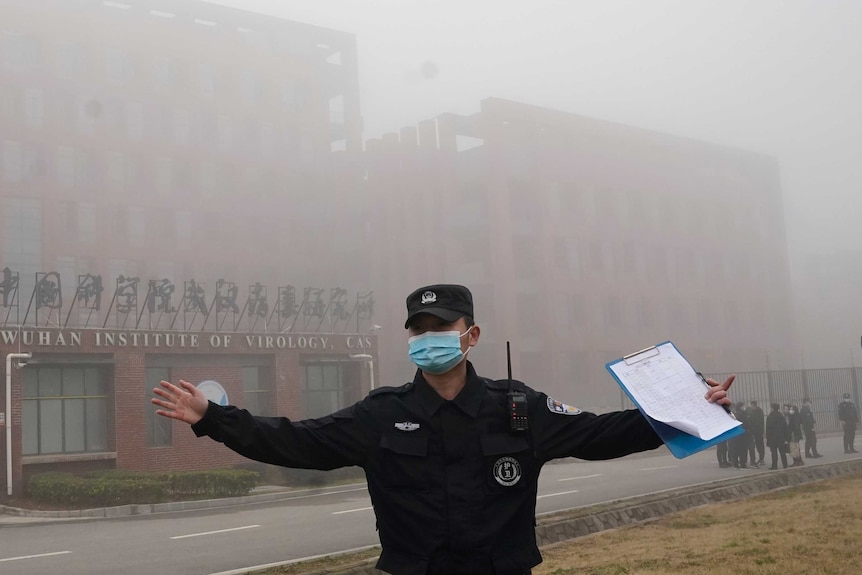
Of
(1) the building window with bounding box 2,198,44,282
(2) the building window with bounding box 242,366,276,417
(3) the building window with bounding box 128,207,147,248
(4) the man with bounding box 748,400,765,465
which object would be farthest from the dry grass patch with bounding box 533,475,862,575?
(3) the building window with bounding box 128,207,147,248

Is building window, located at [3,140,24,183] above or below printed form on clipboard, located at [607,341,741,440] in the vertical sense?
above

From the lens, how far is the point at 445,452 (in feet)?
11.0

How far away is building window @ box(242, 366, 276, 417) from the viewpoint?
1193 inches

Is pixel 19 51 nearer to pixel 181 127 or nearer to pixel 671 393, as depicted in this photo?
pixel 181 127

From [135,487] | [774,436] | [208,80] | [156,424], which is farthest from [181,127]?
[774,436]

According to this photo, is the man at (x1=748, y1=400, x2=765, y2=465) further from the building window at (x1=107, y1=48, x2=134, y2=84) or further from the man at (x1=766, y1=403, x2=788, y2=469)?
the building window at (x1=107, y1=48, x2=134, y2=84)

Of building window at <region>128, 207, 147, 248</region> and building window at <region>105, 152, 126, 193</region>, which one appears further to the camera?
building window at <region>128, 207, 147, 248</region>

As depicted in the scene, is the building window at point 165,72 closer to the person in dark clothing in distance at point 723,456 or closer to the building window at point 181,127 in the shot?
the building window at point 181,127

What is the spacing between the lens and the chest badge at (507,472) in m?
3.33

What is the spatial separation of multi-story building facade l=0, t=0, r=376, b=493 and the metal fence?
13846 millimetres

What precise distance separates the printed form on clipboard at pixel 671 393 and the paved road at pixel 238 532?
24.4 ft

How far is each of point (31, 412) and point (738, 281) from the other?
5220 centimetres

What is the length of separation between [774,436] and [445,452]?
18256 mm

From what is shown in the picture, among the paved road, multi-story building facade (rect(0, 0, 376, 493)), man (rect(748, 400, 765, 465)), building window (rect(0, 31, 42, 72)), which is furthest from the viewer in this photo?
building window (rect(0, 31, 42, 72))
